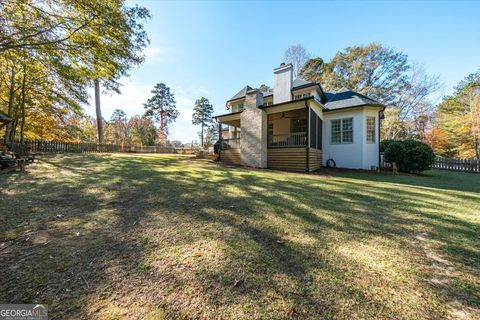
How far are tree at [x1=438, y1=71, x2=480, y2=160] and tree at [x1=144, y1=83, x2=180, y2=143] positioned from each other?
43.3 m

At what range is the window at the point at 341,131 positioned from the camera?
518 inches

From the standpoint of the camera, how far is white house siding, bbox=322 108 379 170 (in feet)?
41.2

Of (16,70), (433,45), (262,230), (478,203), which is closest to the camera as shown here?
(262,230)

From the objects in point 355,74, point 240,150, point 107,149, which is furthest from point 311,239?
point 355,74

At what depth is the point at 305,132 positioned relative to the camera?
36.7 feet

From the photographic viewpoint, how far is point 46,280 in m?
1.88

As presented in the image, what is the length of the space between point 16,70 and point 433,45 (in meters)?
27.4

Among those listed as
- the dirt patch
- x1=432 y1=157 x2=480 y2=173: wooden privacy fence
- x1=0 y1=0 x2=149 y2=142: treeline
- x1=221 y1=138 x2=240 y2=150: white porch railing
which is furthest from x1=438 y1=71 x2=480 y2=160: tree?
x1=0 y1=0 x2=149 y2=142: treeline

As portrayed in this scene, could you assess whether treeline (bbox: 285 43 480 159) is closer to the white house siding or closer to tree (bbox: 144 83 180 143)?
the white house siding

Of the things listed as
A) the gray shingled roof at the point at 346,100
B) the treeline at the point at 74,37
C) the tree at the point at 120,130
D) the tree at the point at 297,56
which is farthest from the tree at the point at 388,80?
the tree at the point at 120,130

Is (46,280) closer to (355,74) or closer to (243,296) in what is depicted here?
(243,296)

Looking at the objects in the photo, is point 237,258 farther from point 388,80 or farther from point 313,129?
point 388,80

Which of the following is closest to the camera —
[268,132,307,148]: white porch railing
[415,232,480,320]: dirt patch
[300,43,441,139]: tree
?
[415,232,480,320]: dirt patch

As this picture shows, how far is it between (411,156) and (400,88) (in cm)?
1820
